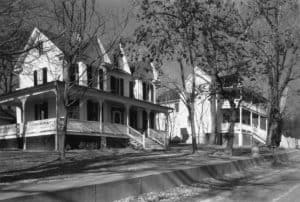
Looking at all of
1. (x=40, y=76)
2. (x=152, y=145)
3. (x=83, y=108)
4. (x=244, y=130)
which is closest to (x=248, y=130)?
(x=244, y=130)

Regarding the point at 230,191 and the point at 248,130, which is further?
the point at 248,130

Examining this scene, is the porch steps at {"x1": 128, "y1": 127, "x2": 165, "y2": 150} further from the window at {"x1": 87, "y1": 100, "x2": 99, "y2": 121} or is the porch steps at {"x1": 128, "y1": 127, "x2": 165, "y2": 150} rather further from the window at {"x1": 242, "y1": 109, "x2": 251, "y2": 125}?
the window at {"x1": 242, "y1": 109, "x2": 251, "y2": 125}

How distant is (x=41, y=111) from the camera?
3331 cm

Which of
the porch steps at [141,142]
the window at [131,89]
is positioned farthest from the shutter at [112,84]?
the porch steps at [141,142]

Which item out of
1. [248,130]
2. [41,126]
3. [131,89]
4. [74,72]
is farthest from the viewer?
[248,130]

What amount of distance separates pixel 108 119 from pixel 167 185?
24130 mm

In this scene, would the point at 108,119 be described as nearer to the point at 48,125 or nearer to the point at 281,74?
the point at 48,125

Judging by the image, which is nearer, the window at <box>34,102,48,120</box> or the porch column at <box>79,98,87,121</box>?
the porch column at <box>79,98,87,121</box>

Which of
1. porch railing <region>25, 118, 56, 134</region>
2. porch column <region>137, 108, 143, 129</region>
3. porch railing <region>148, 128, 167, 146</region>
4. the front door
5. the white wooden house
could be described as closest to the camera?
porch railing <region>25, 118, 56, 134</region>

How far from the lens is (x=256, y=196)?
11.4 meters

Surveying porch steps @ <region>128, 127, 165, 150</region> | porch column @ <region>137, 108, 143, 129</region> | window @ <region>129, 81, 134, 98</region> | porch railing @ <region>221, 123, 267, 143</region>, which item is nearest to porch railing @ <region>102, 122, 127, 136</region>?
porch steps @ <region>128, 127, 165, 150</region>

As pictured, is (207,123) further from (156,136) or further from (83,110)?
(83,110)

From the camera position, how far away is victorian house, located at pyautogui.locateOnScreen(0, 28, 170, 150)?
2912cm

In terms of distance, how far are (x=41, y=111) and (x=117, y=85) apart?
6721 mm
